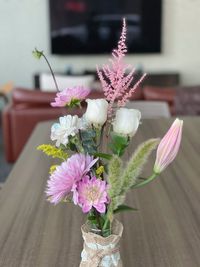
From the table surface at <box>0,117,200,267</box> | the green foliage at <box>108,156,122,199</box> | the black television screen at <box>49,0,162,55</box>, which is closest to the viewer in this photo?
the green foliage at <box>108,156,122,199</box>

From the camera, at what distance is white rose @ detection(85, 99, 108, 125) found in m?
0.92

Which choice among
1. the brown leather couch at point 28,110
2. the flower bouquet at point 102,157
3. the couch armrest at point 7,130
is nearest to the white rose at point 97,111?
the flower bouquet at point 102,157

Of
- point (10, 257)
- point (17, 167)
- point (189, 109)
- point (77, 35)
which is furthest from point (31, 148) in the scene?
point (77, 35)

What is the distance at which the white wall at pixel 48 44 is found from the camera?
19.7ft

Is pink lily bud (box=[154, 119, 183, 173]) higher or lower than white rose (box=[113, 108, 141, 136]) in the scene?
lower

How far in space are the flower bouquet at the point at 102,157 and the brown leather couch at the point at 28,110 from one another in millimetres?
2762

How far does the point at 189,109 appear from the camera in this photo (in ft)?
11.9

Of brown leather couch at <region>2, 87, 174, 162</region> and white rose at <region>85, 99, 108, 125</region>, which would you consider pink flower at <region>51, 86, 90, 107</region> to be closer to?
white rose at <region>85, 99, 108, 125</region>

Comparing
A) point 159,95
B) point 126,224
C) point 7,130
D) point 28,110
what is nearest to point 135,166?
point 126,224

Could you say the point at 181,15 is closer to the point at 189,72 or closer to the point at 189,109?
the point at 189,72

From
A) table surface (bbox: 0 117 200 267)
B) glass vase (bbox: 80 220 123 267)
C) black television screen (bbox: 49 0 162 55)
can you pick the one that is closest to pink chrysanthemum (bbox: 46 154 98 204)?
glass vase (bbox: 80 220 123 267)

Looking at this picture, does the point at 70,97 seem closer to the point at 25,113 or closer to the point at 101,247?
the point at 101,247

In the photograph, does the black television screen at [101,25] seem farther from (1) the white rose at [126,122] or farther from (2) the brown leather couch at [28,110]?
(1) the white rose at [126,122]

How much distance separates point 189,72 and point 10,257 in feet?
17.6
